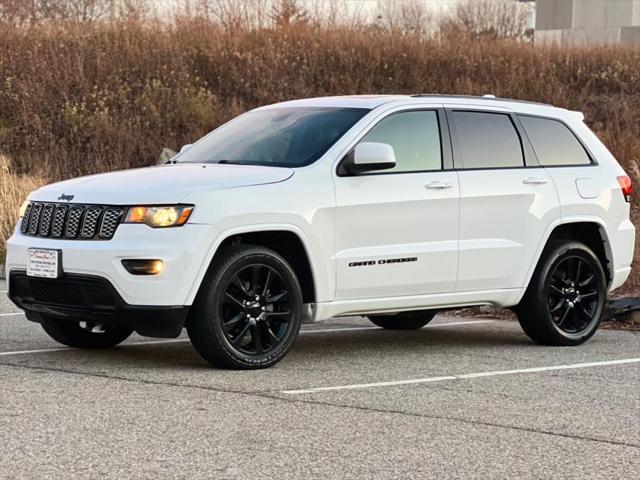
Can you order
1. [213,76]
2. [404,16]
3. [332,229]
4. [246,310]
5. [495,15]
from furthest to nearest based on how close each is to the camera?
[495,15]
[404,16]
[213,76]
[332,229]
[246,310]

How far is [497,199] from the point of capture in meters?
9.46

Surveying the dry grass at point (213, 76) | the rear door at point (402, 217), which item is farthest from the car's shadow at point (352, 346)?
the dry grass at point (213, 76)

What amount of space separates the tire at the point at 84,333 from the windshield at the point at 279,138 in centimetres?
132

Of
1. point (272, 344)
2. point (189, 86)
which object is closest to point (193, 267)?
point (272, 344)

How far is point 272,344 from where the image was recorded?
8391mm

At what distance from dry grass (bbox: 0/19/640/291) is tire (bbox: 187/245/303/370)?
722 inches

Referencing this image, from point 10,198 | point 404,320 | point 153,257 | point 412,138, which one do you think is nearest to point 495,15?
point 10,198

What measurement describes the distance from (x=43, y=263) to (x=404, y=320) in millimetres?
3710

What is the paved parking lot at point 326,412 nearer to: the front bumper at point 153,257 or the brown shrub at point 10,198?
the front bumper at point 153,257

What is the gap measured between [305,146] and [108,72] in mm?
21347

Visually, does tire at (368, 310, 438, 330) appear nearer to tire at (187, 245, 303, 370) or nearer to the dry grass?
tire at (187, 245, 303, 370)

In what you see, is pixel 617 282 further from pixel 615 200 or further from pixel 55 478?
pixel 55 478

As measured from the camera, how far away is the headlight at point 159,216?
26.0 feet

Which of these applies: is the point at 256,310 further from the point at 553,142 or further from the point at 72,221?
the point at 553,142
